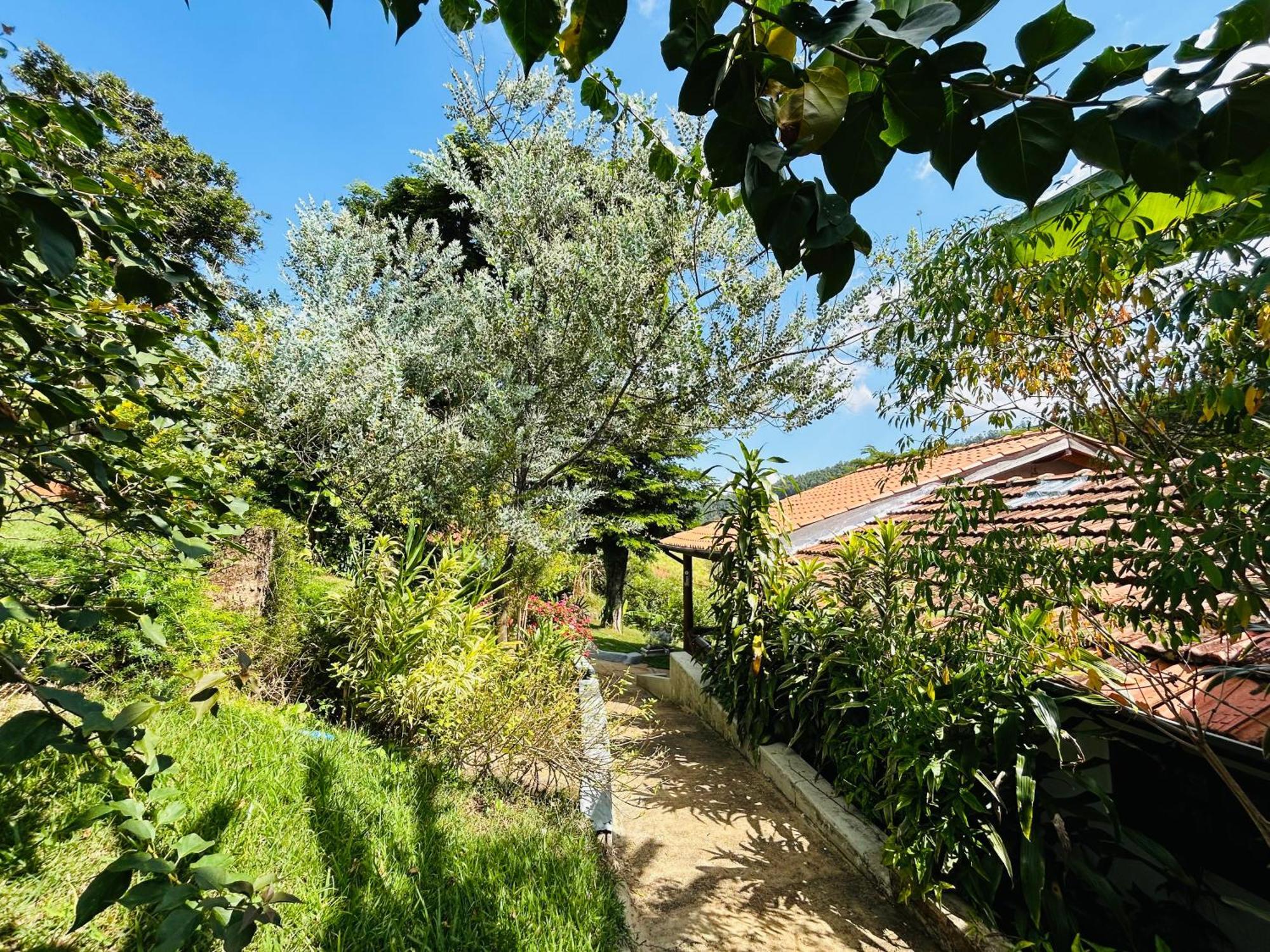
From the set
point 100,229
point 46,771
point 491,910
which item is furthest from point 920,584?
point 46,771

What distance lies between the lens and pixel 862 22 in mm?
474

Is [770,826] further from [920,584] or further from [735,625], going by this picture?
[920,584]

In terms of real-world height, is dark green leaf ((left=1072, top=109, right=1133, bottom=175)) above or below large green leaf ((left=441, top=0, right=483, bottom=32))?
below

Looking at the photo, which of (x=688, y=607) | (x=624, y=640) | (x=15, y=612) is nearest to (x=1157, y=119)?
(x=15, y=612)

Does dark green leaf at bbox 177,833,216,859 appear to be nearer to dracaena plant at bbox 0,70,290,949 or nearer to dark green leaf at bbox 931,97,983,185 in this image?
dracaena plant at bbox 0,70,290,949

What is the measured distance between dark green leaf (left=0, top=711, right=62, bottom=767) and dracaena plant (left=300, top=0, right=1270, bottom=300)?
0.95 metres

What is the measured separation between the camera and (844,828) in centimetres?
396

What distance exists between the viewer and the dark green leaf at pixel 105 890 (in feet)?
2.02

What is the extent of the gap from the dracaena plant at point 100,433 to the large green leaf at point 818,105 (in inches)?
36.1

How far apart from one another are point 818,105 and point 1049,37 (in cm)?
22

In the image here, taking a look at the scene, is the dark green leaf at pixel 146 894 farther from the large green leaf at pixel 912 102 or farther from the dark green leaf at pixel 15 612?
the large green leaf at pixel 912 102

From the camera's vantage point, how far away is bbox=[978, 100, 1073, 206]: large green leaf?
20.6 inches

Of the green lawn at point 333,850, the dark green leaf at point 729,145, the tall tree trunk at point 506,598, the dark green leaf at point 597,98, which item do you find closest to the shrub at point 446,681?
the green lawn at point 333,850

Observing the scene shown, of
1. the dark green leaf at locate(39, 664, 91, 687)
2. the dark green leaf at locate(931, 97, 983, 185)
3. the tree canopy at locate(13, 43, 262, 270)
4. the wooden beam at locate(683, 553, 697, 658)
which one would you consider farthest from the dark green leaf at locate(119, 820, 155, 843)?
the tree canopy at locate(13, 43, 262, 270)
